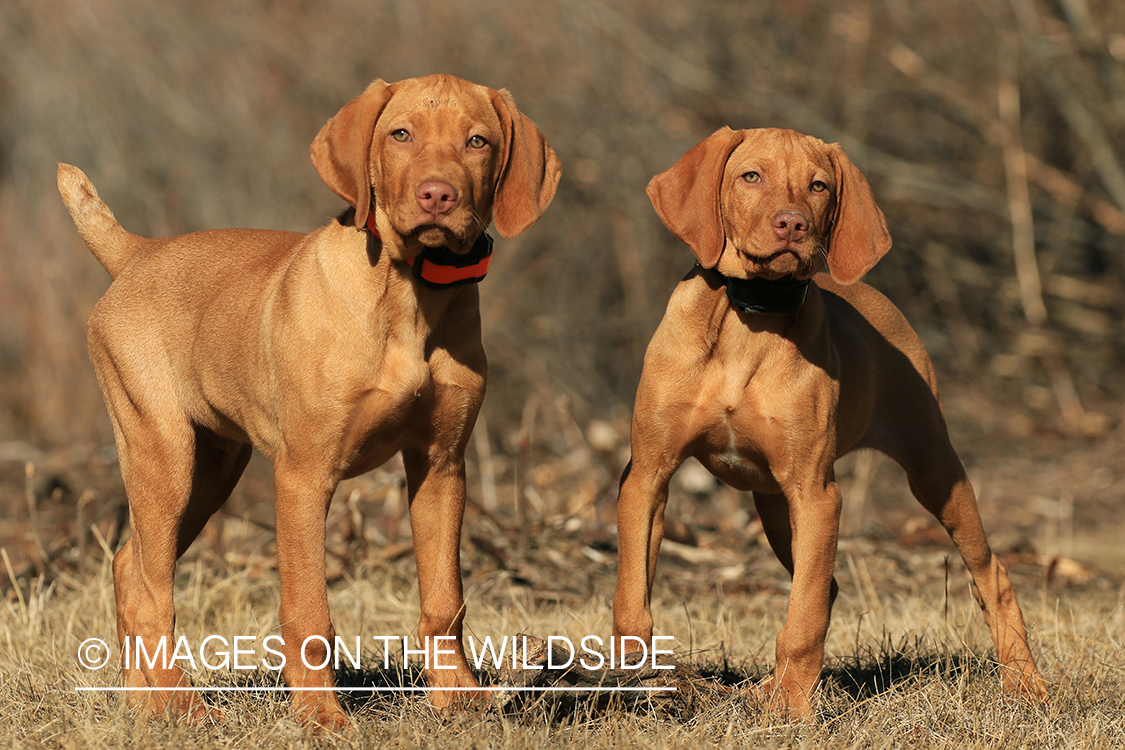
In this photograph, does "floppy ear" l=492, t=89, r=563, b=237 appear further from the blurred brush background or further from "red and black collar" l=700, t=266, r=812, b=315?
the blurred brush background

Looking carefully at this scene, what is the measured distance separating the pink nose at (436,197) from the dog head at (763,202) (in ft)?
2.71

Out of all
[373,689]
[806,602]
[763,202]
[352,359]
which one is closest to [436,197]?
[352,359]

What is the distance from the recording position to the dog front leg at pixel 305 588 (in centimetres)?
414

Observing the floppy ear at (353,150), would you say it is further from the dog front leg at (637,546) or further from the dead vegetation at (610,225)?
the dead vegetation at (610,225)

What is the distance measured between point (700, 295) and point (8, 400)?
8.69 meters

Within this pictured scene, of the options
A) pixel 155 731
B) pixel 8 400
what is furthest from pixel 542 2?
pixel 155 731

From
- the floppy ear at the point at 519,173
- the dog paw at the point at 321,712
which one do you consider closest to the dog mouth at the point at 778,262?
the floppy ear at the point at 519,173

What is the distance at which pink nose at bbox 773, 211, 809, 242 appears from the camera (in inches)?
162

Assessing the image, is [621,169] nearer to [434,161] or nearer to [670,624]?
[670,624]

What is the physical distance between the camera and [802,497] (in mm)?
4449

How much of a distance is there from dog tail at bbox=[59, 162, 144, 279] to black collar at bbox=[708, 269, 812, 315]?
2.56 meters

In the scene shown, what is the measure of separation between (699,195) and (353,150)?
1.19m

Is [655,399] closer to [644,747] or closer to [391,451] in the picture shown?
[391,451]

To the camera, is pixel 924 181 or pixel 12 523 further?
pixel 924 181
